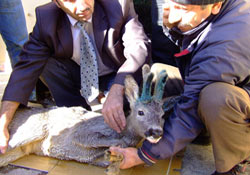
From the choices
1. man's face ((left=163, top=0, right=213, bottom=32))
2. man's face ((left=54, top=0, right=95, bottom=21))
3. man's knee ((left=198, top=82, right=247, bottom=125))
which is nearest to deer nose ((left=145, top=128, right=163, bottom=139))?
man's knee ((left=198, top=82, right=247, bottom=125))

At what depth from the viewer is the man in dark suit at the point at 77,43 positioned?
2.62 metres

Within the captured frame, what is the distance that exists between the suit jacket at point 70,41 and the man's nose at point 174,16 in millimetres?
586

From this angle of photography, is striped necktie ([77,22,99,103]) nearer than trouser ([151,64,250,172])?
No

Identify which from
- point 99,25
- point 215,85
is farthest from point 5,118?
point 215,85

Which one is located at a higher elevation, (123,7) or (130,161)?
(123,7)

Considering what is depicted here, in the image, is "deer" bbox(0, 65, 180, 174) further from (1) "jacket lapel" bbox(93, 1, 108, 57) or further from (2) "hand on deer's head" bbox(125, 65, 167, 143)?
(1) "jacket lapel" bbox(93, 1, 108, 57)

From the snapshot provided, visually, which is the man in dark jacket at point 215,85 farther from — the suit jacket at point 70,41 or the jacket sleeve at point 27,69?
the jacket sleeve at point 27,69

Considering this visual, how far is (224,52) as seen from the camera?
76.9 inches

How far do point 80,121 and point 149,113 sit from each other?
824 millimetres

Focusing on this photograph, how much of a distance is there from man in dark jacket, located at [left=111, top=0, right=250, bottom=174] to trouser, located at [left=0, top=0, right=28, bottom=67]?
2.23 m

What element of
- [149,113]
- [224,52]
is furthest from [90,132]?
[224,52]

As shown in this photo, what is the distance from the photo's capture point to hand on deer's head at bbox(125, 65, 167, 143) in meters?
2.15

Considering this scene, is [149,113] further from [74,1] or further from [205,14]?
[74,1]

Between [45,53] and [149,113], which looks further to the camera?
[45,53]
